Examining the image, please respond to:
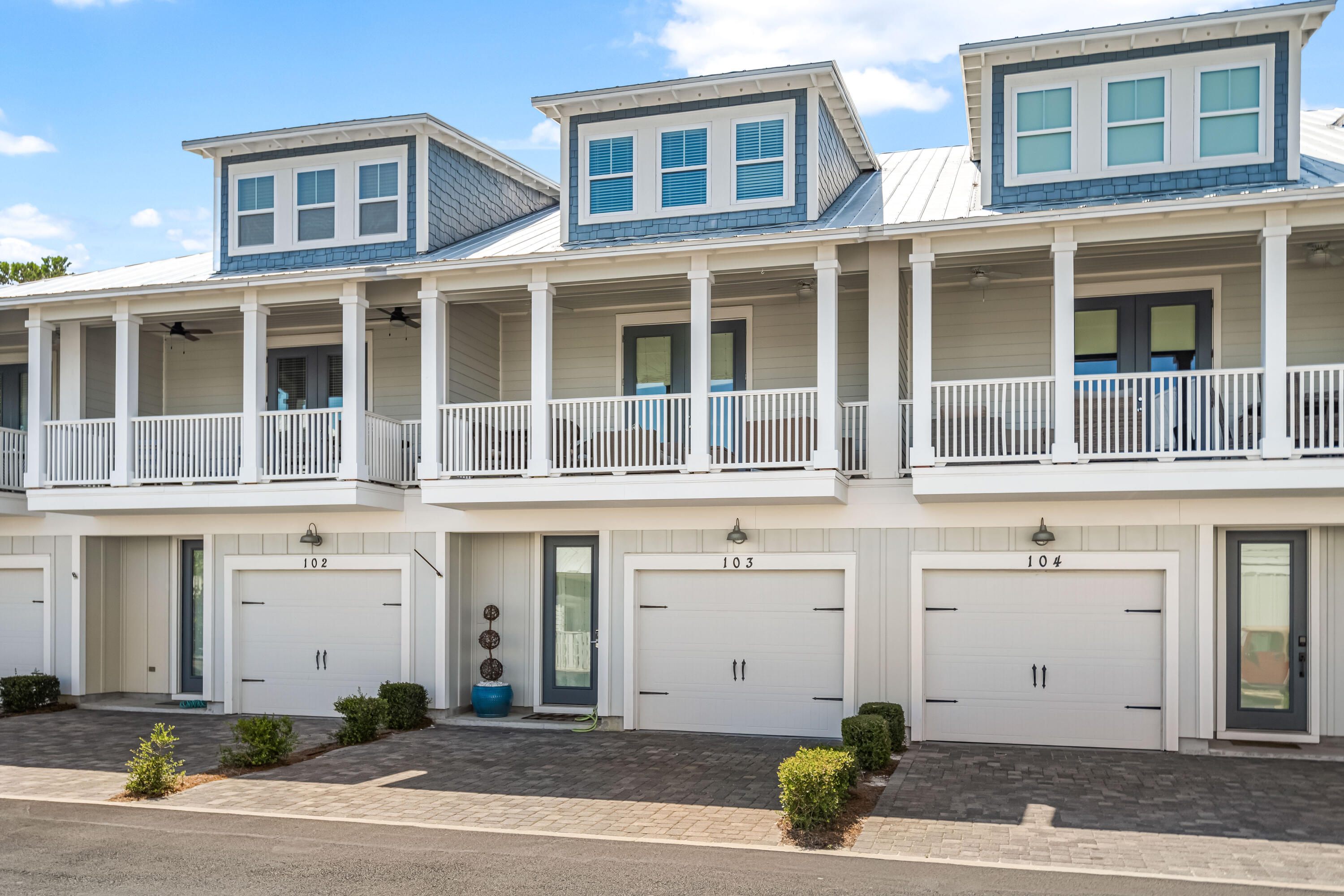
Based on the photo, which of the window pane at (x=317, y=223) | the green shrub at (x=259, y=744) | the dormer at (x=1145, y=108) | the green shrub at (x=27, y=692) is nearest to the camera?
the green shrub at (x=259, y=744)

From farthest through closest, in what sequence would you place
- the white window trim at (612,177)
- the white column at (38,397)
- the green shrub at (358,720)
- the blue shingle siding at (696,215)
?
the white column at (38,397), the white window trim at (612,177), the blue shingle siding at (696,215), the green shrub at (358,720)

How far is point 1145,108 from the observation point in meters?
13.1

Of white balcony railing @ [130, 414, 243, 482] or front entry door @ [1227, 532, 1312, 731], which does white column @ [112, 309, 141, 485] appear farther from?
front entry door @ [1227, 532, 1312, 731]

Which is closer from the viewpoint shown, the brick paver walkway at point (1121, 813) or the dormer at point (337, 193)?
the brick paver walkway at point (1121, 813)

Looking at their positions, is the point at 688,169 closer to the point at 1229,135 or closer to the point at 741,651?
the point at 741,651

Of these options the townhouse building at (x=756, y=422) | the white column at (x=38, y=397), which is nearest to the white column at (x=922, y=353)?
the townhouse building at (x=756, y=422)

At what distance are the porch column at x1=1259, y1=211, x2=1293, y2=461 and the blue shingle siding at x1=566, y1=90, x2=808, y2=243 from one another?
5.24 meters

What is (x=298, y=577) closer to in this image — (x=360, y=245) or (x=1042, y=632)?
(x=360, y=245)

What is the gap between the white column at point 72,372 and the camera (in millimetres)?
16547

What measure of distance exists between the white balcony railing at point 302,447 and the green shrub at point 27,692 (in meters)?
4.78

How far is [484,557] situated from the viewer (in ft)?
52.0

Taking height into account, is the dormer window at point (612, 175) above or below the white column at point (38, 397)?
above

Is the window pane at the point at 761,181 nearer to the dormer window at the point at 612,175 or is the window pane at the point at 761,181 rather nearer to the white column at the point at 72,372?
the dormer window at the point at 612,175

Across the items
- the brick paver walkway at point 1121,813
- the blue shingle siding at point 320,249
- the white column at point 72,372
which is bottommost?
the brick paver walkway at point 1121,813
